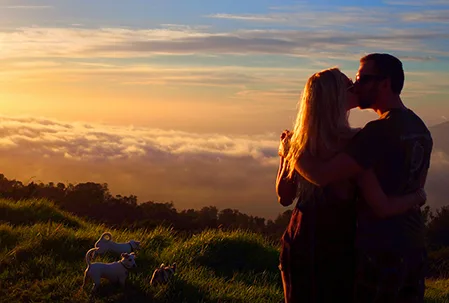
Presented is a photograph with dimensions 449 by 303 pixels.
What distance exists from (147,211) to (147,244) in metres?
5.95

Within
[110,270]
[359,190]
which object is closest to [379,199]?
[359,190]

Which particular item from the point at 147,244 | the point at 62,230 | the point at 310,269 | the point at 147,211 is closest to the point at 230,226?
the point at 147,244

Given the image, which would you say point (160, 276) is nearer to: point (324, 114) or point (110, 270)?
point (110, 270)

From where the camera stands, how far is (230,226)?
10734 mm

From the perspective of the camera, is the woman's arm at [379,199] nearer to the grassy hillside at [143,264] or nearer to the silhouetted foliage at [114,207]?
the grassy hillside at [143,264]

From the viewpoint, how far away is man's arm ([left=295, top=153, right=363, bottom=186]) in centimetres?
443

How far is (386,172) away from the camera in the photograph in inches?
177

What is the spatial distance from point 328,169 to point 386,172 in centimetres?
38

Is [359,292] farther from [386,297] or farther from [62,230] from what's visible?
[62,230]

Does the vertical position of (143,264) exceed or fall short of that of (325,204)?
it falls short

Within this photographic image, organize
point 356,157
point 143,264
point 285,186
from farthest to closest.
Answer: point 143,264
point 285,186
point 356,157

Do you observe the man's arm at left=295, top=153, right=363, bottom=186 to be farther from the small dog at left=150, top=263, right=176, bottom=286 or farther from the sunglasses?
the small dog at left=150, top=263, right=176, bottom=286

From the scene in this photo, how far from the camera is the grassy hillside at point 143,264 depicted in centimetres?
735

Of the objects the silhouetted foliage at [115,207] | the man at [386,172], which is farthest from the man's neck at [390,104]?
the silhouetted foliage at [115,207]
